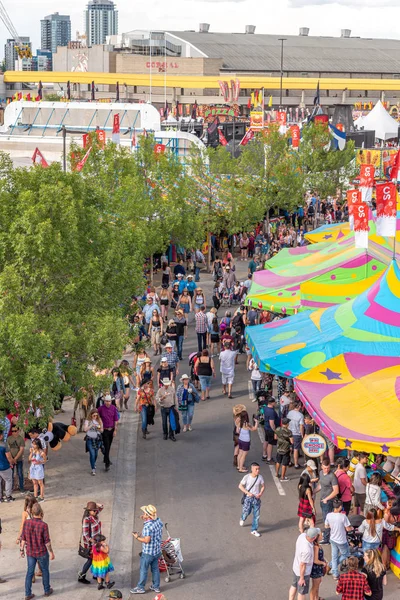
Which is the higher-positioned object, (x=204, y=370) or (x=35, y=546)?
(x=35, y=546)

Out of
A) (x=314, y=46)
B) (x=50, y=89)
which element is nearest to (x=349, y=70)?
(x=314, y=46)

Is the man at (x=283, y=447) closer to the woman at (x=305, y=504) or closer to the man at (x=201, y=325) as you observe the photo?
the woman at (x=305, y=504)

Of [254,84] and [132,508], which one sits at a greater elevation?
[254,84]

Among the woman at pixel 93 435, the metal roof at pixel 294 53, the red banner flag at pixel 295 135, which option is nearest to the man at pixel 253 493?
the woman at pixel 93 435

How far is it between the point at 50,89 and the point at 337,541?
122489mm

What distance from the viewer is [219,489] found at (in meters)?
15.2

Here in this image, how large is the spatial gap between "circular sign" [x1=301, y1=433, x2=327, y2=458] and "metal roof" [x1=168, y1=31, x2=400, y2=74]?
372 feet

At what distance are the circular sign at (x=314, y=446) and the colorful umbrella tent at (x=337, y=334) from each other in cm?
135

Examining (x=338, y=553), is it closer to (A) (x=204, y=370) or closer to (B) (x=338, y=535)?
(B) (x=338, y=535)

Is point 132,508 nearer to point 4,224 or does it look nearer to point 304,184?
point 4,224

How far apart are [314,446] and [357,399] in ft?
3.50

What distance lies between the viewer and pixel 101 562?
11805 millimetres

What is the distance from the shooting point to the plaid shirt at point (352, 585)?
10.5 meters

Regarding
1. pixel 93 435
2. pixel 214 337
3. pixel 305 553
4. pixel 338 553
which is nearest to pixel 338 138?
pixel 214 337
